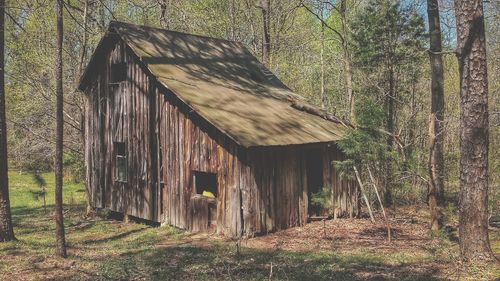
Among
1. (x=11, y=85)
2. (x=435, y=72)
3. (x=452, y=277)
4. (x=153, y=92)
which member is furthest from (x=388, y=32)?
(x=11, y=85)

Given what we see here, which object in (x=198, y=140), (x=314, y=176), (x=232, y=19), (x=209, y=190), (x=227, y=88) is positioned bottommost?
(x=209, y=190)

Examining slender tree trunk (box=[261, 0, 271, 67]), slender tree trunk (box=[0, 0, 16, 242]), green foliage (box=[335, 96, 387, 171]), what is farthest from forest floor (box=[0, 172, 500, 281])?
slender tree trunk (box=[261, 0, 271, 67])

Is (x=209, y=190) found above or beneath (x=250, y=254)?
above

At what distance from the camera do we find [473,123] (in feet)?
30.0

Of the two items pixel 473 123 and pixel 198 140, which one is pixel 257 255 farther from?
pixel 473 123

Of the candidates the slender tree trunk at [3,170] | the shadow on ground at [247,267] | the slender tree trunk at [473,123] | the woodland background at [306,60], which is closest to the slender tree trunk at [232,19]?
the woodland background at [306,60]

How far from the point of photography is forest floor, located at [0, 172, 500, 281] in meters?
10.1

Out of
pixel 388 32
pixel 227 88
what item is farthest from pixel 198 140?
pixel 388 32

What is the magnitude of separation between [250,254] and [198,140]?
15.8 ft

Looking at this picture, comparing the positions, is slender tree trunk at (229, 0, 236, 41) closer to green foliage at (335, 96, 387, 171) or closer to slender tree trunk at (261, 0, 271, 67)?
slender tree trunk at (261, 0, 271, 67)

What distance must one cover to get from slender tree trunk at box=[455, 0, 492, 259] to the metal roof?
6.15 meters

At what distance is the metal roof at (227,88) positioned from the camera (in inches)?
592

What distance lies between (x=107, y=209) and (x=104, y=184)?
1.08 meters

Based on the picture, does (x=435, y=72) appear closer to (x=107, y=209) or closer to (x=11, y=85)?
(x=107, y=209)
